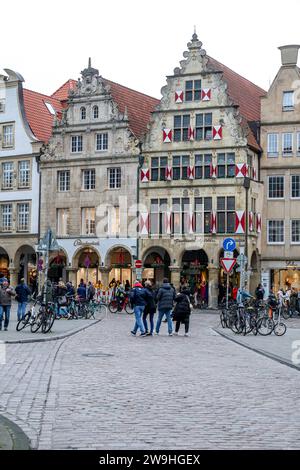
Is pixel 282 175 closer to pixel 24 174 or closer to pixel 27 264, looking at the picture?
pixel 24 174

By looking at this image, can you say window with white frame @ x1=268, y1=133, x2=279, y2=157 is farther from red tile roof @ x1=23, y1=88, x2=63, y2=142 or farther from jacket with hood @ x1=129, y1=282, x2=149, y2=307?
A: jacket with hood @ x1=129, y1=282, x2=149, y2=307

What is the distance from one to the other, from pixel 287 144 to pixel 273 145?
0.94 metres

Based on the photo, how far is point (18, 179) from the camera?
5844cm

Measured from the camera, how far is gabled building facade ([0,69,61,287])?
189 ft

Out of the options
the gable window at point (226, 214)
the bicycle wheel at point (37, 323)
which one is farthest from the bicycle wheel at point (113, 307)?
the bicycle wheel at point (37, 323)

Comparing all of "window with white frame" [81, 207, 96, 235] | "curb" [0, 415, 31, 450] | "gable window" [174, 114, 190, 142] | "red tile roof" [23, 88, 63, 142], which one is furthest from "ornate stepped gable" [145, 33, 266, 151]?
"curb" [0, 415, 31, 450]

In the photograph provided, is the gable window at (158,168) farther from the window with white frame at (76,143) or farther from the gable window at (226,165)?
the window with white frame at (76,143)

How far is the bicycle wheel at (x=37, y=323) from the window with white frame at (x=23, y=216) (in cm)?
3250

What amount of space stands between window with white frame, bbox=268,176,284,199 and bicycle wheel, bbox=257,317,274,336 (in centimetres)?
2599

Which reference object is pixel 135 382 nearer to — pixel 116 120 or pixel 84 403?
pixel 84 403

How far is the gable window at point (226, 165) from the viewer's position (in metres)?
50.4

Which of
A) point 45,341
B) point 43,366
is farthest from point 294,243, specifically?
point 43,366

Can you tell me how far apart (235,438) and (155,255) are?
4550cm

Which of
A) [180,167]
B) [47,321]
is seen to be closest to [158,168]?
[180,167]
